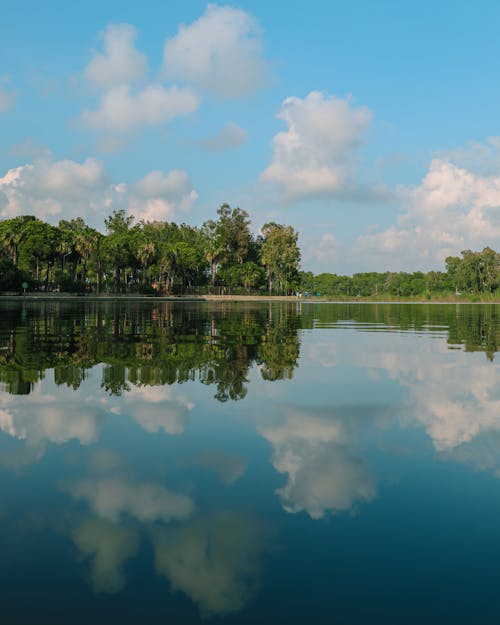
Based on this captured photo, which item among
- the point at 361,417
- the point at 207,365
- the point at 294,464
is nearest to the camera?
the point at 294,464

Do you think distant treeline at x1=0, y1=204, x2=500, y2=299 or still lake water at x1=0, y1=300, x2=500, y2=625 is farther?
distant treeline at x1=0, y1=204, x2=500, y2=299

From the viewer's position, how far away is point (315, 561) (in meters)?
3.87

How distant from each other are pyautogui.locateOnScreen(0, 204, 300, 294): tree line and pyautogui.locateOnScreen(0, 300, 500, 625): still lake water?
238 feet

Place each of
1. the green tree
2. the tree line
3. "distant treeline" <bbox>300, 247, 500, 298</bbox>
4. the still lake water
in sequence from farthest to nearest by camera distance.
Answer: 1. "distant treeline" <bbox>300, 247, 500, 298</bbox>
2. the green tree
3. the tree line
4. the still lake water

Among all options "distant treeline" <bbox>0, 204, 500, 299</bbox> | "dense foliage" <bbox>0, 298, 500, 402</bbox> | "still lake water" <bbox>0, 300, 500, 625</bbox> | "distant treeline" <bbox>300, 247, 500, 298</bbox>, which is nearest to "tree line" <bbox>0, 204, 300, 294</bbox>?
"distant treeline" <bbox>0, 204, 500, 299</bbox>

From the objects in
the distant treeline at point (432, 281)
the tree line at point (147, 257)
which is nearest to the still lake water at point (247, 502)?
the tree line at point (147, 257)

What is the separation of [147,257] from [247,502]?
315ft

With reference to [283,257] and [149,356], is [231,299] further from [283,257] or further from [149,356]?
[149,356]

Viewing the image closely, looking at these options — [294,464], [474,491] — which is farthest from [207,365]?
[474,491]

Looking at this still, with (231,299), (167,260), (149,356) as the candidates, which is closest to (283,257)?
(231,299)

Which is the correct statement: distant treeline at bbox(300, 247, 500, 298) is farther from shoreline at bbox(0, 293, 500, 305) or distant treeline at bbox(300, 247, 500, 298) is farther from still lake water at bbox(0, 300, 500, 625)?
still lake water at bbox(0, 300, 500, 625)

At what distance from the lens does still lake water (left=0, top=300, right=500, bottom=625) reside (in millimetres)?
3455

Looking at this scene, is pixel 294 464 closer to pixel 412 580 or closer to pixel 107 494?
pixel 107 494

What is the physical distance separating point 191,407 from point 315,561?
205 inches
